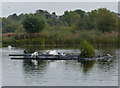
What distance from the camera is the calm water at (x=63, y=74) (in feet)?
55.7

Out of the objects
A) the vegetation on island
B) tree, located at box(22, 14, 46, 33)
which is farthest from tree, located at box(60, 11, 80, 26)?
tree, located at box(22, 14, 46, 33)

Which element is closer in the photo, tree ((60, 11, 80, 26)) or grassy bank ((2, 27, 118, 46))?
grassy bank ((2, 27, 118, 46))

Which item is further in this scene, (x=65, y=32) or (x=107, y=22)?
(x=107, y=22)

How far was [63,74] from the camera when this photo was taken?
1984cm

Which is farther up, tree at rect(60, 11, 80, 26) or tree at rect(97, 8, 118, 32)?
tree at rect(60, 11, 80, 26)

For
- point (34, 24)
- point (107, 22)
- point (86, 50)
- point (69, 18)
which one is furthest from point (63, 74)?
point (69, 18)

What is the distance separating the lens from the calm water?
1697cm

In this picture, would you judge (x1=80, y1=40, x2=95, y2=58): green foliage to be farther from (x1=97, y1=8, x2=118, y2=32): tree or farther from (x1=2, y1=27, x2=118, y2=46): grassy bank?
(x1=97, y1=8, x2=118, y2=32): tree

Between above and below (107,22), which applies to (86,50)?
below

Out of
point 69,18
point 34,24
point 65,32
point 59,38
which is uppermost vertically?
point 69,18

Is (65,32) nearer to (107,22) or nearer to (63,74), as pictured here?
(107,22)

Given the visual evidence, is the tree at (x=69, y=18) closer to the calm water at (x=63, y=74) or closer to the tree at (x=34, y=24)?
the tree at (x=34, y=24)

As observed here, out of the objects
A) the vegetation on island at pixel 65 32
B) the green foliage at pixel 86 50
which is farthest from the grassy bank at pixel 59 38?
the green foliage at pixel 86 50

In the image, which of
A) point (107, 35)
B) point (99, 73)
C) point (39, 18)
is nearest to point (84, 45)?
point (99, 73)
